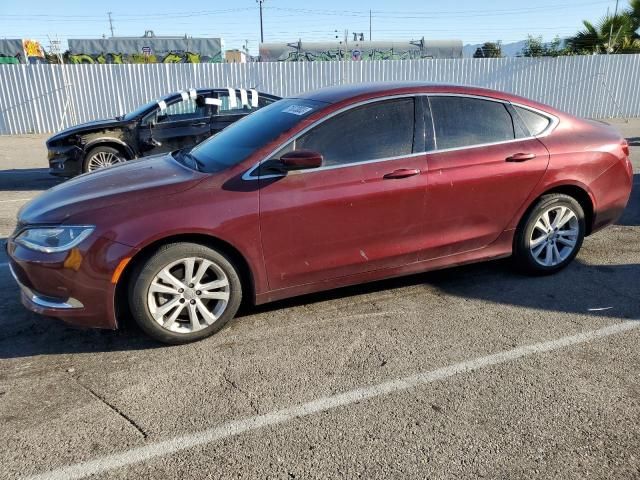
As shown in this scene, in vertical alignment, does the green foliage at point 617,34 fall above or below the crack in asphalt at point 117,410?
above

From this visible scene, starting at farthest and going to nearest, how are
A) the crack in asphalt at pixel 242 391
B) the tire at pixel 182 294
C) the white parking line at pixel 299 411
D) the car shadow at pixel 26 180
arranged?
the car shadow at pixel 26 180, the tire at pixel 182 294, the crack in asphalt at pixel 242 391, the white parking line at pixel 299 411

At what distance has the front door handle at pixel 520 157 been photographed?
14.0 feet

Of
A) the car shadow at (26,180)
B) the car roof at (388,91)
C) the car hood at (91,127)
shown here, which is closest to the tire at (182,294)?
the car roof at (388,91)

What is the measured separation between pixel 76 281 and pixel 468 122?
3113 millimetres

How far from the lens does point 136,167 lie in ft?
13.8

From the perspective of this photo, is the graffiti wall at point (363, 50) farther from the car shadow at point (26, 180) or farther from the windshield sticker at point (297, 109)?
the windshield sticker at point (297, 109)

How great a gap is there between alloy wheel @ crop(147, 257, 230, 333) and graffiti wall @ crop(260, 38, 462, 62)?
33.8m

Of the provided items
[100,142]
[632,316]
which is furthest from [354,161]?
[100,142]

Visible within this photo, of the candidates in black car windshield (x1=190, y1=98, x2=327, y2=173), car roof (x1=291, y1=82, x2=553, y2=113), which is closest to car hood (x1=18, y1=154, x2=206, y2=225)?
black car windshield (x1=190, y1=98, x2=327, y2=173)

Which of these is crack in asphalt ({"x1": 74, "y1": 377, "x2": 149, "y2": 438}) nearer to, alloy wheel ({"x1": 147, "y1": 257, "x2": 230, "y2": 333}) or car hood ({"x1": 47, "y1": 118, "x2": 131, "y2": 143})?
alloy wheel ({"x1": 147, "y1": 257, "x2": 230, "y2": 333})

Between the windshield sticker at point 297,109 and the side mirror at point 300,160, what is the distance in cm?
52

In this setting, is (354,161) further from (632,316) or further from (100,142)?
(100,142)

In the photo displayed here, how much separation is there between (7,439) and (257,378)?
132 centimetres

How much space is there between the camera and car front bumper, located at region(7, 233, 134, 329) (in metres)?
3.28
